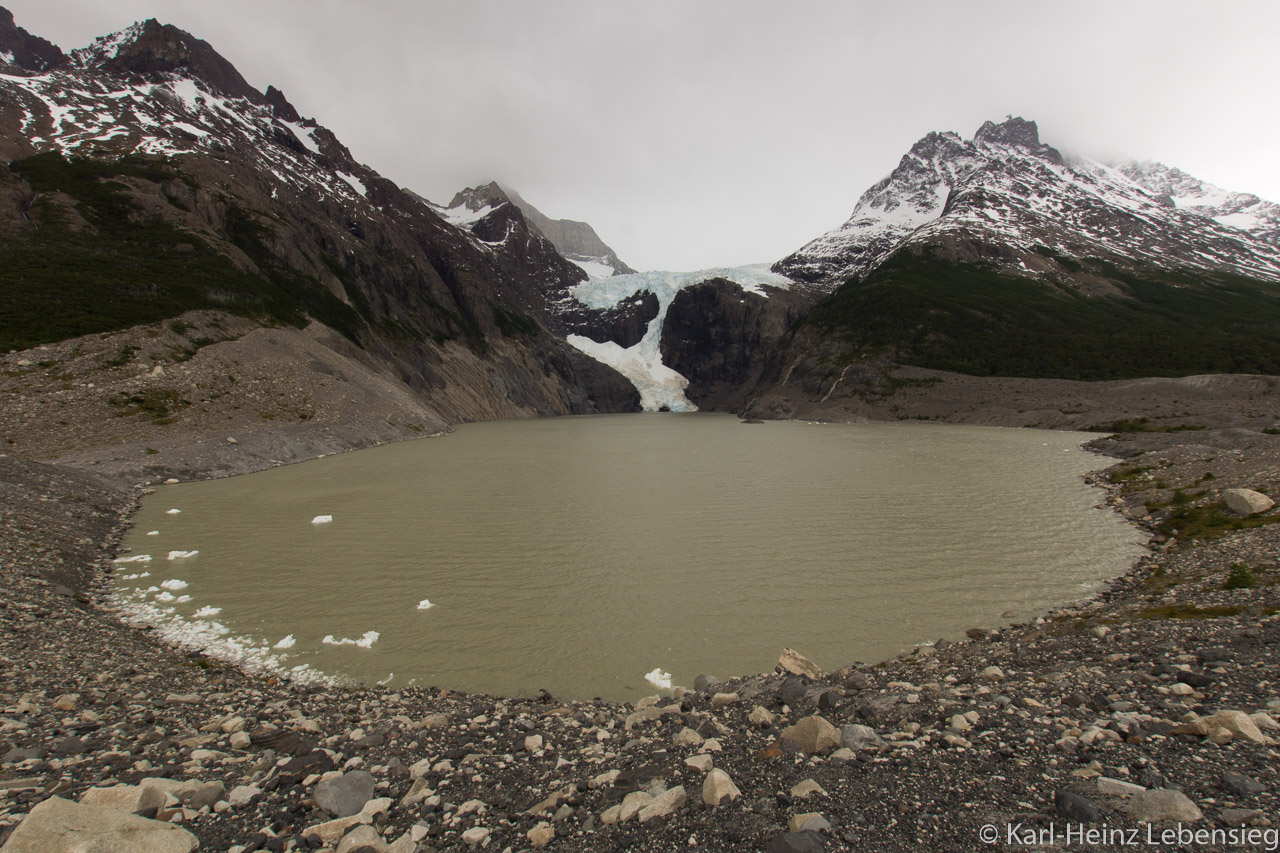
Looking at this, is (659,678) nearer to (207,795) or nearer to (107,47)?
(207,795)

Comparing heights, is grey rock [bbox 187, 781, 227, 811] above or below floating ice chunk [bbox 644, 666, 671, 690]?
above

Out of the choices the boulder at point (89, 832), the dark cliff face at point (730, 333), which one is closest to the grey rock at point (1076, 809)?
the boulder at point (89, 832)

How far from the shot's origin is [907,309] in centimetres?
12394

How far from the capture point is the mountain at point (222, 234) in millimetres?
57562

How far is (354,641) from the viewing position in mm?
11664

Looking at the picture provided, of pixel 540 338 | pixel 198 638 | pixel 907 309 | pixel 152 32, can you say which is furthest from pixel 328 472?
pixel 152 32

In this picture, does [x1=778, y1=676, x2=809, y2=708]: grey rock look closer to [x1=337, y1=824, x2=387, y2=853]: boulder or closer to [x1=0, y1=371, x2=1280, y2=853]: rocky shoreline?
[x1=0, y1=371, x2=1280, y2=853]: rocky shoreline

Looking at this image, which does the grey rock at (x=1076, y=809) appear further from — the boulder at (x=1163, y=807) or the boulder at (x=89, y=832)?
the boulder at (x=89, y=832)

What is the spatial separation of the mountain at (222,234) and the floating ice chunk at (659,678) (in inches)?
2198

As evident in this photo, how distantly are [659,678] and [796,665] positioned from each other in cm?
257

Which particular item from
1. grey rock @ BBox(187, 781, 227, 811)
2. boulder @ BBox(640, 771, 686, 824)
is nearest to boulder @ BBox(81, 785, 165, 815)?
grey rock @ BBox(187, 781, 227, 811)

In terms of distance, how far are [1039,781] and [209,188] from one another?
4683 inches

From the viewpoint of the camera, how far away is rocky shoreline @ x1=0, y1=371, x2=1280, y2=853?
14.4 feet

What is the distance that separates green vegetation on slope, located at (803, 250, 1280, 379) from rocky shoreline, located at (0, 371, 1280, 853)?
10740 cm
